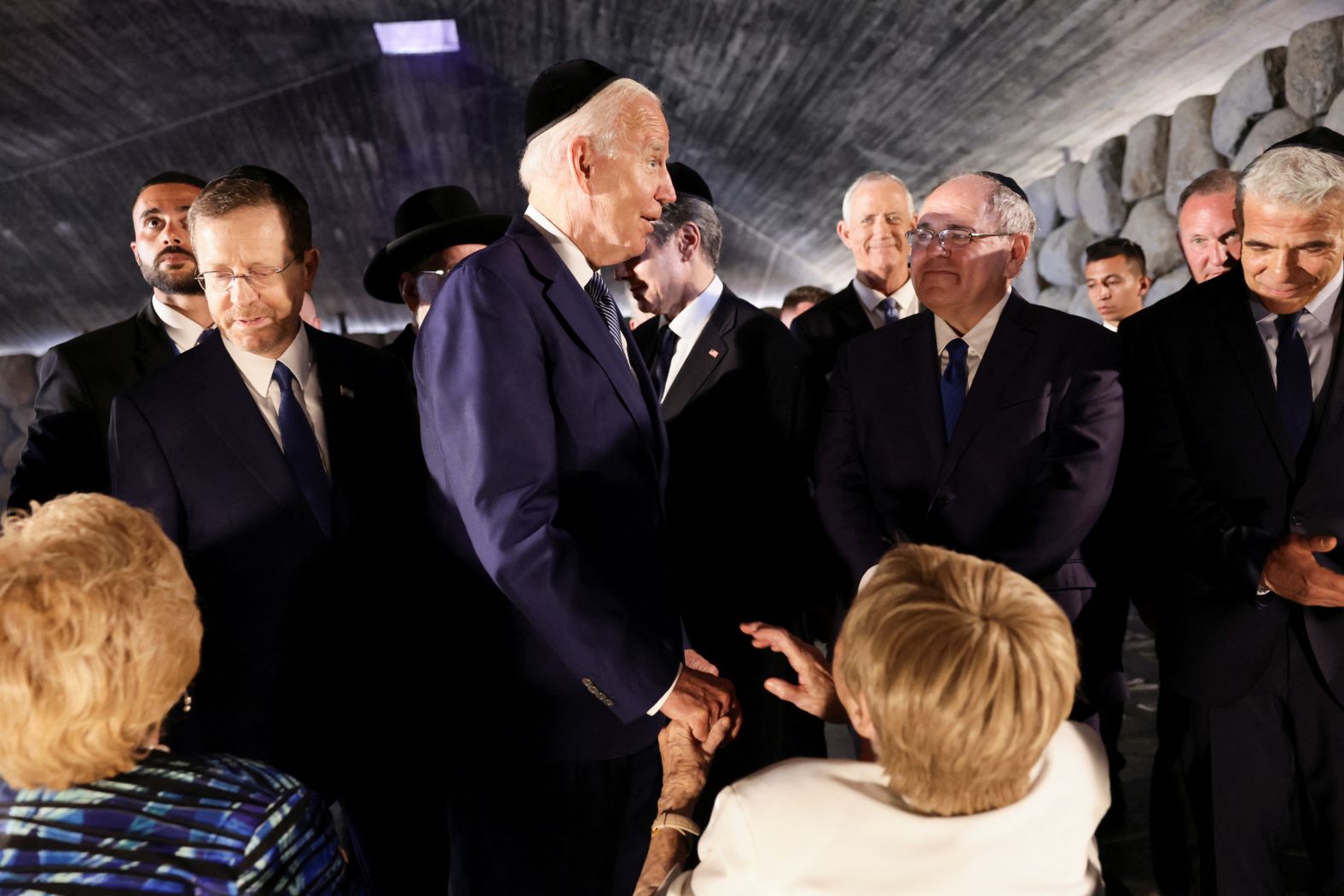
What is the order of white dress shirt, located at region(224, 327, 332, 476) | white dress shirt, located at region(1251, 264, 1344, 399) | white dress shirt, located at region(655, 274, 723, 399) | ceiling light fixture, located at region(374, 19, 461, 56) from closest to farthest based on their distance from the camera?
white dress shirt, located at region(224, 327, 332, 476) → white dress shirt, located at region(1251, 264, 1344, 399) → white dress shirt, located at region(655, 274, 723, 399) → ceiling light fixture, located at region(374, 19, 461, 56)

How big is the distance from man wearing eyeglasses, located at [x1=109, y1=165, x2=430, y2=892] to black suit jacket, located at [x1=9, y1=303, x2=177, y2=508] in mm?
491

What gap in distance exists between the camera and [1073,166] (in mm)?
7121

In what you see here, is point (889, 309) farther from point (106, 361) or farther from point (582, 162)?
point (106, 361)

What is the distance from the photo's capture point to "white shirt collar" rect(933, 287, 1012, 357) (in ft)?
7.39

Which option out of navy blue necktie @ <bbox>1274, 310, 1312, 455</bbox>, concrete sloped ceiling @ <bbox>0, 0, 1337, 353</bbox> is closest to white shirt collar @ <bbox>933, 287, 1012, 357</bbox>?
navy blue necktie @ <bbox>1274, 310, 1312, 455</bbox>

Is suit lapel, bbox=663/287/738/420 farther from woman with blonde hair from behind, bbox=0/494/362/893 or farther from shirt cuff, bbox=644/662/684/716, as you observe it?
woman with blonde hair from behind, bbox=0/494/362/893

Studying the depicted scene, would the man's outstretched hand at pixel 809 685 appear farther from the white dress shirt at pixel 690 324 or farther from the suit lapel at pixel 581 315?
the white dress shirt at pixel 690 324

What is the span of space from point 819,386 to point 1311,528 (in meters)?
1.23

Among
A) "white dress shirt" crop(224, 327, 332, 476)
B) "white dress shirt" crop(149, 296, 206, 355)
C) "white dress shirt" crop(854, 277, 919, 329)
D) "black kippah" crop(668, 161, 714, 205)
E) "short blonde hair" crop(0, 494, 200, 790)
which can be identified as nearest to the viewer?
"short blonde hair" crop(0, 494, 200, 790)

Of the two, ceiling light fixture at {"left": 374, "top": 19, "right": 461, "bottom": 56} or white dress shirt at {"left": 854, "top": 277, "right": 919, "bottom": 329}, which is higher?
ceiling light fixture at {"left": 374, "top": 19, "right": 461, "bottom": 56}

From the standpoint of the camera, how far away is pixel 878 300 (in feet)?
11.5

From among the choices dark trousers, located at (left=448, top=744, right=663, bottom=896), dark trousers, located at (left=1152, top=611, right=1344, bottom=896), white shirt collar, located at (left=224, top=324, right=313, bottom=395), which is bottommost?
dark trousers, located at (left=1152, top=611, right=1344, bottom=896)

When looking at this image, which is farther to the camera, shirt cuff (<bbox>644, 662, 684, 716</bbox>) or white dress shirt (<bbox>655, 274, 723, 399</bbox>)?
white dress shirt (<bbox>655, 274, 723, 399</bbox>)

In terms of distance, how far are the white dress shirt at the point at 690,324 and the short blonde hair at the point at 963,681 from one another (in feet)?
5.46
